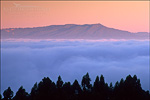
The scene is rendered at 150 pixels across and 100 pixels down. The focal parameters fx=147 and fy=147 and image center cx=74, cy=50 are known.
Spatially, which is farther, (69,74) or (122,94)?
(69,74)

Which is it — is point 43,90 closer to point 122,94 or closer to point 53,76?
point 122,94

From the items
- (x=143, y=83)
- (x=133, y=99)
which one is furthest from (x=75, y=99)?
(x=143, y=83)

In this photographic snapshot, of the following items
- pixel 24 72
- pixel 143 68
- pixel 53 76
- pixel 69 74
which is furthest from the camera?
pixel 24 72

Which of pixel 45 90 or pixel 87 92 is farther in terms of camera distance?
pixel 45 90

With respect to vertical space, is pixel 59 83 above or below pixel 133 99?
above

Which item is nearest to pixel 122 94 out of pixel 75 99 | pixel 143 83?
pixel 75 99

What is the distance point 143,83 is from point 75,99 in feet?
305

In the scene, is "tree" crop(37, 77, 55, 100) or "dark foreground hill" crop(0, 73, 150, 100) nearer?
"dark foreground hill" crop(0, 73, 150, 100)

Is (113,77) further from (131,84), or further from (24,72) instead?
(24,72)

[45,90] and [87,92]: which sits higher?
[45,90]

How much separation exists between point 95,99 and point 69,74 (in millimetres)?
131695

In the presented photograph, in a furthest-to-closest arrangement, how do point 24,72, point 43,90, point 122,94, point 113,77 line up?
point 24,72 < point 113,77 < point 43,90 < point 122,94

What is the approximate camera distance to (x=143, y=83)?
9944cm

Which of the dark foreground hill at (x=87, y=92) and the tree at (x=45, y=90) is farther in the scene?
the tree at (x=45, y=90)
